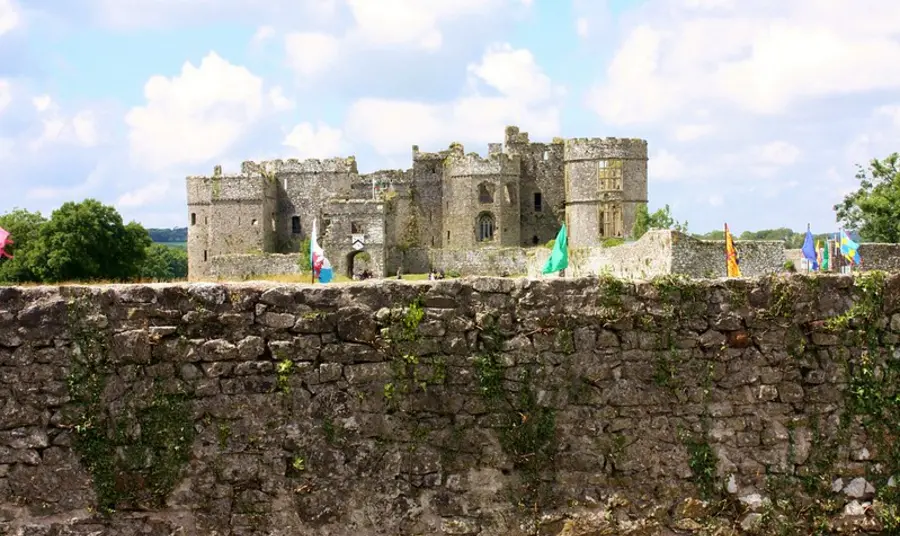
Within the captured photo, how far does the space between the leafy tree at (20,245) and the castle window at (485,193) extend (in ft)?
92.7

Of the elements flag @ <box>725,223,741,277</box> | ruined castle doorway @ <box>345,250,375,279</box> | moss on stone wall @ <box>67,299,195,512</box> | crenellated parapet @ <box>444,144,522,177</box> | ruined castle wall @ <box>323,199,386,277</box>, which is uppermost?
crenellated parapet @ <box>444,144,522,177</box>

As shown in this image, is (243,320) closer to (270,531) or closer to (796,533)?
(270,531)

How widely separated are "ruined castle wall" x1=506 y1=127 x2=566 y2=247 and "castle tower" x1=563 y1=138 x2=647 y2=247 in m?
2.08

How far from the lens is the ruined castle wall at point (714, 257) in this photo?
35219 millimetres

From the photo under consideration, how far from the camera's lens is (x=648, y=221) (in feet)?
254

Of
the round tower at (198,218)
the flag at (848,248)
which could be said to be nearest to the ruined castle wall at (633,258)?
the flag at (848,248)

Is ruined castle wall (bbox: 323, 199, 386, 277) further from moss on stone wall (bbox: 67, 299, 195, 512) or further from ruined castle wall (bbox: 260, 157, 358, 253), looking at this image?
moss on stone wall (bbox: 67, 299, 195, 512)

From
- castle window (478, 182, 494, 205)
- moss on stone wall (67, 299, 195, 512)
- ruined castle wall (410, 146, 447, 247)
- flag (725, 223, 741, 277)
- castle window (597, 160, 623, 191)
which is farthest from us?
ruined castle wall (410, 146, 447, 247)

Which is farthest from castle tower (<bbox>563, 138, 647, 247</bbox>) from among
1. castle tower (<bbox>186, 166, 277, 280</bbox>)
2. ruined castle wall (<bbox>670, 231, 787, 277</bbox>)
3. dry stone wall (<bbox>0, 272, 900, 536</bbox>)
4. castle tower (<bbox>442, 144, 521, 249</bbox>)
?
dry stone wall (<bbox>0, 272, 900, 536</bbox>)

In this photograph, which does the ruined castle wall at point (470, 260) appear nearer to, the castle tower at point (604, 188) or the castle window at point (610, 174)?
the castle tower at point (604, 188)

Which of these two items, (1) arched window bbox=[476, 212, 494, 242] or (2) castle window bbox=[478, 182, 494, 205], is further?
(1) arched window bbox=[476, 212, 494, 242]

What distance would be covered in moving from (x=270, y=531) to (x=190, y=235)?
77.2 meters

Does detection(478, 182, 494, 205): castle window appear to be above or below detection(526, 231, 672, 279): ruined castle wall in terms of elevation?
above

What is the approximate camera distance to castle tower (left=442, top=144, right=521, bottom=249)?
80.9 m
